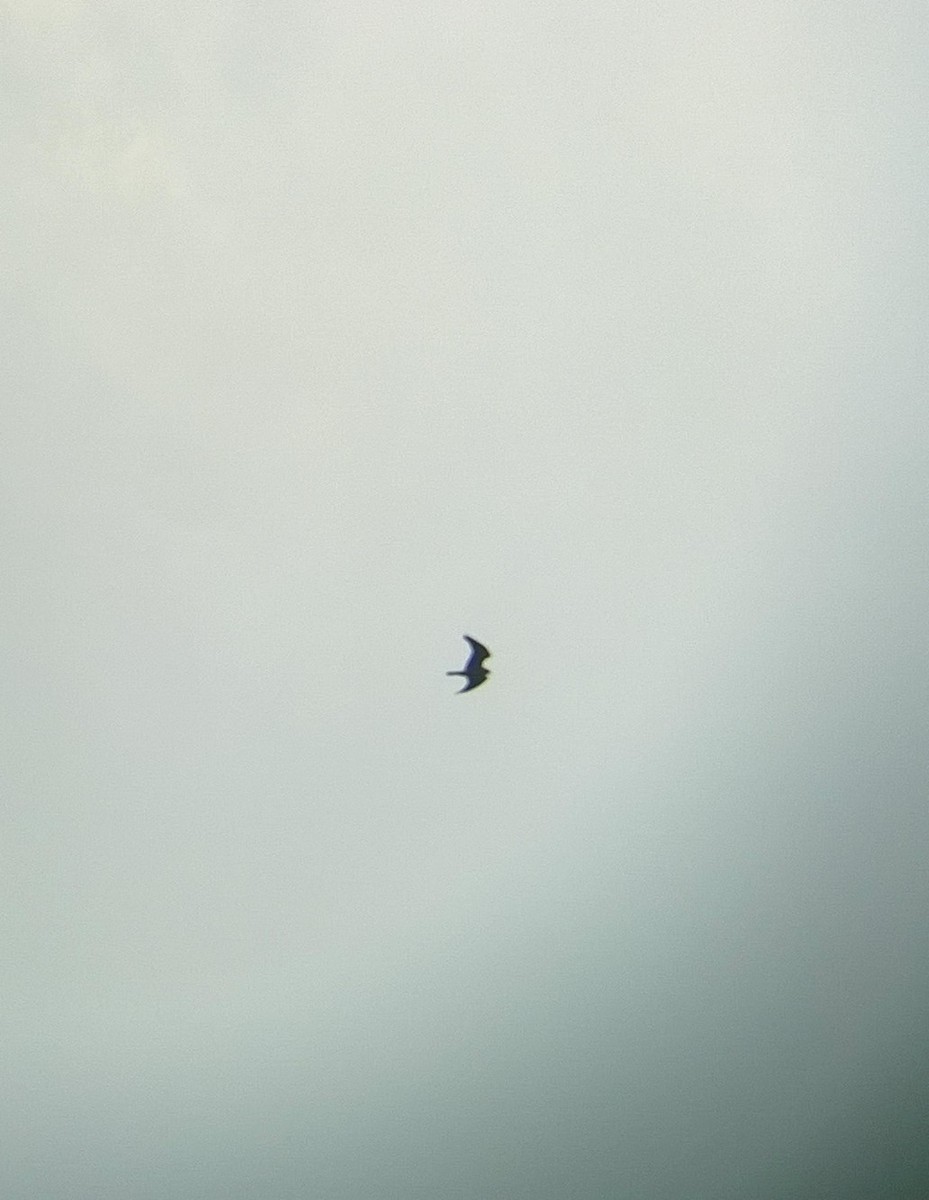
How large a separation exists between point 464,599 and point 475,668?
0.10 m

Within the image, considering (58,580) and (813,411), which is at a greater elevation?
(58,580)

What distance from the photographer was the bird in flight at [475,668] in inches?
60.1

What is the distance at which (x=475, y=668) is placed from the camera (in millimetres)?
1544

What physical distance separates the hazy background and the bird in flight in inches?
1.3

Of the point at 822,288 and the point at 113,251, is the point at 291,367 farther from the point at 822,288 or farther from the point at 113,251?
the point at 822,288

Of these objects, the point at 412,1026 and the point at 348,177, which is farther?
the point at 412,1026

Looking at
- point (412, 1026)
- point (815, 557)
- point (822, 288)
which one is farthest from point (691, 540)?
point (412, 1026)

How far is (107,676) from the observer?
1536mm

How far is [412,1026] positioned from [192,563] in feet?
2.42

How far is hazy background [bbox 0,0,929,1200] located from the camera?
1.43 metres

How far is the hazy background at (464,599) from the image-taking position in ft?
4.69

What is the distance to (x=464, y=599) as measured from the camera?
1556 mm

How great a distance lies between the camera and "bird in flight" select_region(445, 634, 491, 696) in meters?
1.53

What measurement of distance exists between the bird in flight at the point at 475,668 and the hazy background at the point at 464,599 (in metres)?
0.03
